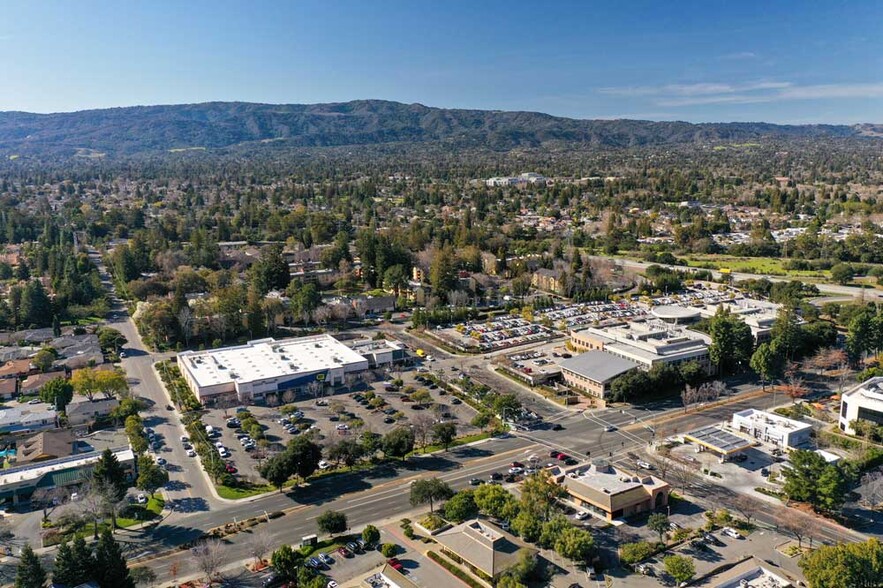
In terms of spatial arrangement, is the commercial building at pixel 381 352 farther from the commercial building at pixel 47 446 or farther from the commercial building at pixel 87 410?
the commercial building at pixel 47 446

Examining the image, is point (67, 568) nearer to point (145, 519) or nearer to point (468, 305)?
point (145, 519)

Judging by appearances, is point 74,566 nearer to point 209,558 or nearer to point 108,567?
point 108,567

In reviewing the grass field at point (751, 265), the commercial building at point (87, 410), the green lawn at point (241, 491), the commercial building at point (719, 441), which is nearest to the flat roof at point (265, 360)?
the commercial building at point (87, 410)

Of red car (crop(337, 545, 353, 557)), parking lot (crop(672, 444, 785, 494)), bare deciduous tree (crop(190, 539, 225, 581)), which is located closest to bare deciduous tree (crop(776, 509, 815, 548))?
parking lot (crop(672, 444, 785, 494))

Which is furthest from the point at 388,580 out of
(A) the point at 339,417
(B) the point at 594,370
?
(B) the point at 594,370

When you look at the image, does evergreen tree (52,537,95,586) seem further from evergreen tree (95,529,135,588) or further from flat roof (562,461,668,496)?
flat roof (562,461,668,496)

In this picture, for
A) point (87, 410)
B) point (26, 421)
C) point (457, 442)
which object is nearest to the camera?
point (457, 442)
